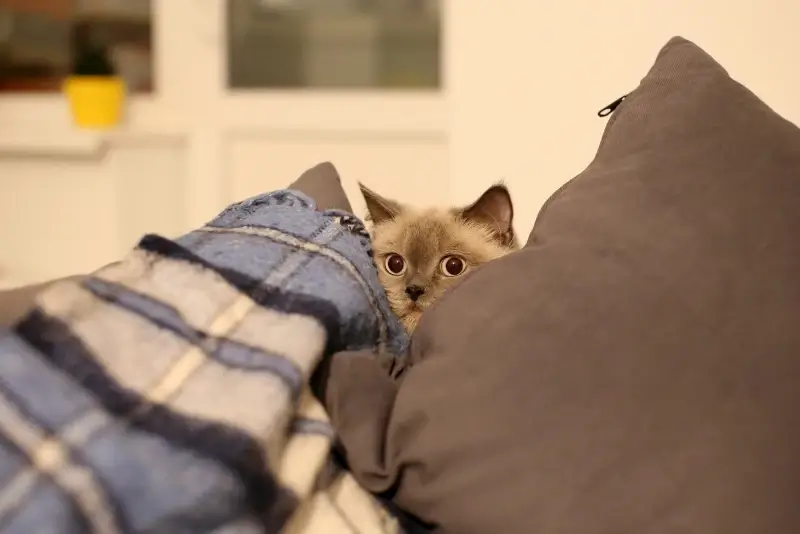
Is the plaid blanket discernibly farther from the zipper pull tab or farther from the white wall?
the white wall

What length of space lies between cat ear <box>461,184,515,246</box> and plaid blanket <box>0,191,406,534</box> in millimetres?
408

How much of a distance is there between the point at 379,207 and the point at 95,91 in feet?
4.20

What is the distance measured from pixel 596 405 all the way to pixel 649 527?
0.37 ft

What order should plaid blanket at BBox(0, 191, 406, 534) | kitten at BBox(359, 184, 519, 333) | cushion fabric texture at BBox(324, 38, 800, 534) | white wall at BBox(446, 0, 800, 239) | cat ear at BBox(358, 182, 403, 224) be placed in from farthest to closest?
white wall at BBox(446, 0, 800, 239) → cat ear at BBox(358, 182, 403, 224) → kitten at BBox(359, 184, 519, 333) → cushion fabric texture at BBox(324, 38, 800, 534) → plaid blanket at BBox(0, 191, 406, 534)

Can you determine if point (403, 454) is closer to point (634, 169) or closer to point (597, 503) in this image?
point (597, 503)

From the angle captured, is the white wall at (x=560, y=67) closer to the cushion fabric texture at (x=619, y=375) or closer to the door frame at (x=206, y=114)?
the door frame at (x=206, y=114)

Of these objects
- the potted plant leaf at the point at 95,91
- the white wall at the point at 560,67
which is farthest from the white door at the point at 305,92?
the white wall at the point at 560,67

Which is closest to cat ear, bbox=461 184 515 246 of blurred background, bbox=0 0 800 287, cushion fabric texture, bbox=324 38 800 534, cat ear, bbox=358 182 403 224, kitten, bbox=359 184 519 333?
kitten, bbox=359 184 519 333

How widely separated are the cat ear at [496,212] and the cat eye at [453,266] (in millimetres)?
80

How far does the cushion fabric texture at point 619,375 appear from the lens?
697 millimetres

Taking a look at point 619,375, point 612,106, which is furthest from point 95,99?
point 619,375

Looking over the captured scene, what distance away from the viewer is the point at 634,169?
907 millimetres

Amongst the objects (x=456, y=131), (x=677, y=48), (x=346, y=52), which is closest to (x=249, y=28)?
(x=346, y=52)

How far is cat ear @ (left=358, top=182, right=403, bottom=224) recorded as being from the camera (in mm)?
1334
